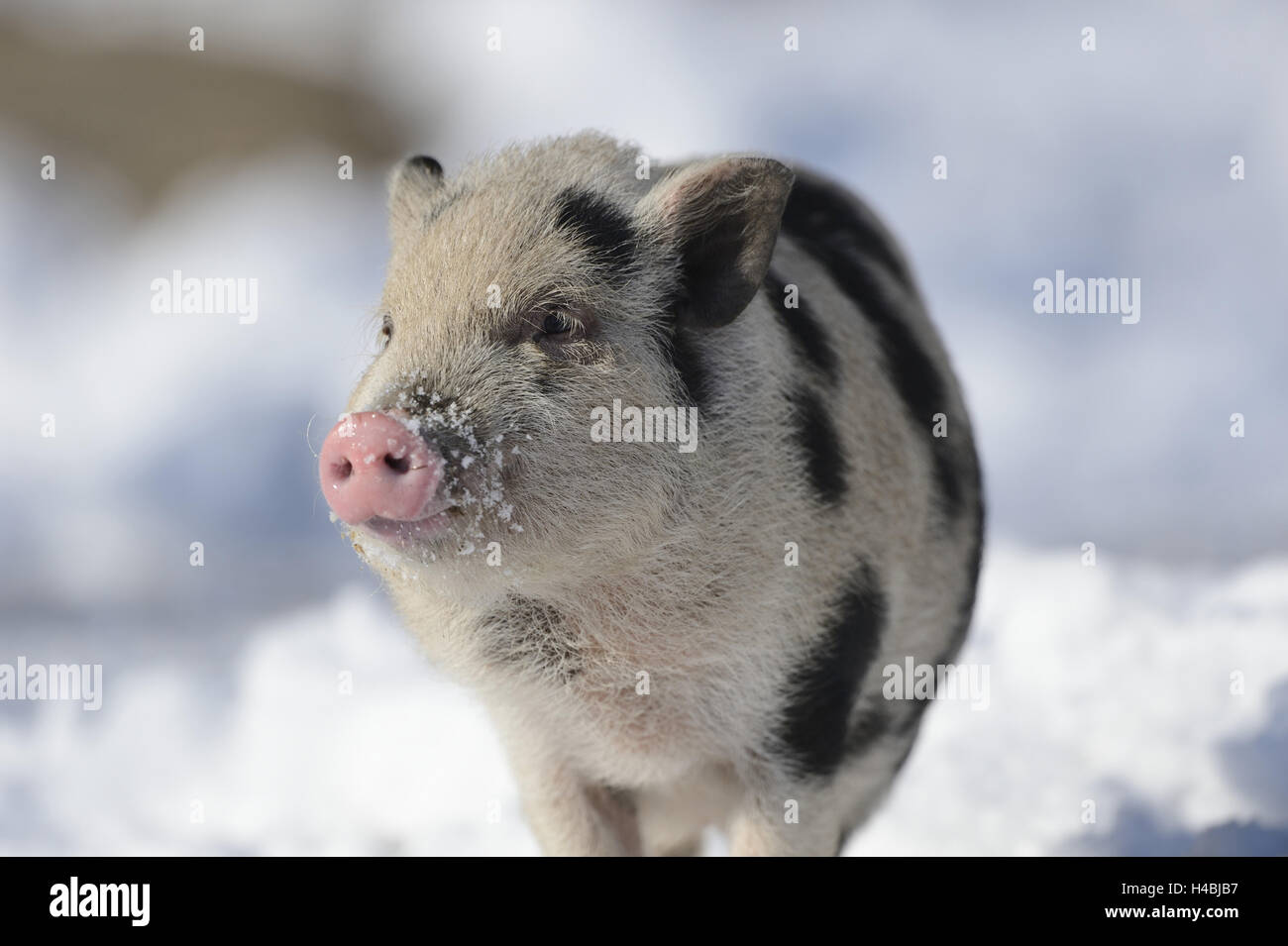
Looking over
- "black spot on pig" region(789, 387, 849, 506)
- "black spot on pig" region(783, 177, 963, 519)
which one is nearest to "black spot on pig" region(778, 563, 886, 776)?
"black spot on pig" region(789, 387, 849, 506)

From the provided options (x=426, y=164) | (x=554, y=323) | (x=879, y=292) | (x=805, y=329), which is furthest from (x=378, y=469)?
(x=879, y=292)

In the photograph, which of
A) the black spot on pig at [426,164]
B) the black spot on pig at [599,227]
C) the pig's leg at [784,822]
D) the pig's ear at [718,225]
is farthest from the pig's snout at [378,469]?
the pig's leg at [784,822]

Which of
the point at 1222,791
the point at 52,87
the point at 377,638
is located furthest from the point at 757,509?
the point at 52,87

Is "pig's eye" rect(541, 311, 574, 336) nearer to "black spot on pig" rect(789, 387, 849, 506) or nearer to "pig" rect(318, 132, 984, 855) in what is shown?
"pig" rect(318, 132, 984, 855)

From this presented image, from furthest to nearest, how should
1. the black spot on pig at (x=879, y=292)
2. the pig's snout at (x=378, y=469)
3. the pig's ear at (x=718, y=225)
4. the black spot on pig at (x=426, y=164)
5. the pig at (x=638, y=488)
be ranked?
the black spot on pig at (x=879, y=292) → the black spot on pig at (x=426, y=164) → the pig's ear at (x=718, y=225) → the pig at (x=638, y=488) → the pig's snout at (x=378, y=469)

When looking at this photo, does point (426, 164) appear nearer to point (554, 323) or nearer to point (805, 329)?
point (554, 323)

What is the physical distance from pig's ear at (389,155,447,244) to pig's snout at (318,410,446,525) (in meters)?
1.04

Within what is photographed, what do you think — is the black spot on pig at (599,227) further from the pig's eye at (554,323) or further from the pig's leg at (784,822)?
the pig's leg at (784,822)

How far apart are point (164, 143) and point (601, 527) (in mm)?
9772

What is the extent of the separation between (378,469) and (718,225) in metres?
1.26

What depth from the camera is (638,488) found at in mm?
3645

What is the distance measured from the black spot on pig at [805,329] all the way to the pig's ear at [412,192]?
3.51 ft

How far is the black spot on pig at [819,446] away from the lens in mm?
4062

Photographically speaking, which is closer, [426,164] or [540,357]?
[540,357]
